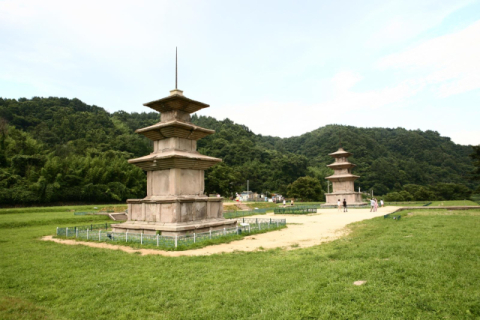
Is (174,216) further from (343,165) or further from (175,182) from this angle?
(343,165)

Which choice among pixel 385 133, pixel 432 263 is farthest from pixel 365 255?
pixel 385 133

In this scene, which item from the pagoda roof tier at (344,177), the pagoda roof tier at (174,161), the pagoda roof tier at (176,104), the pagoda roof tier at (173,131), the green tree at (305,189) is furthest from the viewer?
the green tree at (305,189)

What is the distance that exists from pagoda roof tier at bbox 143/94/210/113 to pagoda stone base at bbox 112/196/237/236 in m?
5.09

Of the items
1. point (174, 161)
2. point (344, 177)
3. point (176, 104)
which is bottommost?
point (174, 161)

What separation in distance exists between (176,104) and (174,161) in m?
3.38

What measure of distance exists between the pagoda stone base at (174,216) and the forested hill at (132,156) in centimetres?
3134

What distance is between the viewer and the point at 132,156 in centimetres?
7088

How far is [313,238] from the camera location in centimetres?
1519

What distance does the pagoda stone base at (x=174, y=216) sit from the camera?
48.8 ft

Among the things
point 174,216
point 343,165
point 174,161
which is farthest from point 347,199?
point 174,216

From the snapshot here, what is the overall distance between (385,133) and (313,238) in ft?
399

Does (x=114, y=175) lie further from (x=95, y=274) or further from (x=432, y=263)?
(x=432, y=263)

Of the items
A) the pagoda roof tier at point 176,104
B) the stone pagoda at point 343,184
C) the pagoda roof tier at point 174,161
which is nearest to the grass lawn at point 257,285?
→ the pagoda roof tier at point 174,161

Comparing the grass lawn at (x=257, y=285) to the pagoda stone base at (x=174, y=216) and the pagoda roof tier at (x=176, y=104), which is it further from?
the pagoda roof tier at (x=176, y=104)
